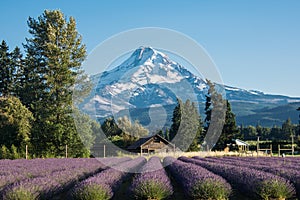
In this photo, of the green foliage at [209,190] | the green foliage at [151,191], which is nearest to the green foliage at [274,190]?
the green foliage at [209,190]

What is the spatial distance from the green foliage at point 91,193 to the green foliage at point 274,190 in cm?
320

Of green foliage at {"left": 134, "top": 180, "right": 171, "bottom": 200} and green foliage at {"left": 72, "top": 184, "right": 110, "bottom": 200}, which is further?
green foliage at {"left": 134, "top": 180, "right": 171, "bottom": 200}

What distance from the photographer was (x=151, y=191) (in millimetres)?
9156

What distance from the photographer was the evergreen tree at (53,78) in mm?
33406

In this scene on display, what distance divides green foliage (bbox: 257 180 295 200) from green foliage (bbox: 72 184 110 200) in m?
3.20

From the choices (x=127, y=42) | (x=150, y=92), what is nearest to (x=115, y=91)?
(x=150, y=92)

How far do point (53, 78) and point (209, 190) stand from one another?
2925 centimetres

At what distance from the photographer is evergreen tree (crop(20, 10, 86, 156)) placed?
33.4 metres

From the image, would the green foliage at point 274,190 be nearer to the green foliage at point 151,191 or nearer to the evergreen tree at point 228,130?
the green foliage at point 151,191

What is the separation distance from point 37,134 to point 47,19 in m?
12.1

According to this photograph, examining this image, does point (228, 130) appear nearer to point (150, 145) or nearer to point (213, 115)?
point (213, 115)

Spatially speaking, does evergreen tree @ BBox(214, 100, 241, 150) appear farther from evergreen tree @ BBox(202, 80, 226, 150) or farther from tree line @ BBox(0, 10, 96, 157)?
tree line @ BBox(0, 10, 96, 157)

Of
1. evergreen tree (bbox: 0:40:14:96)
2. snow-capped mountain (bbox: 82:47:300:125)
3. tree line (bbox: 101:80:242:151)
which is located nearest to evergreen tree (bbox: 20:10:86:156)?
tree line (bbox: 101:80:242:151)

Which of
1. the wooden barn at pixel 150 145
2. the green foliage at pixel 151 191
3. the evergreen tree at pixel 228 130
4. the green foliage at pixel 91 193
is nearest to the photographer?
the green foliage at pixel 91 193
